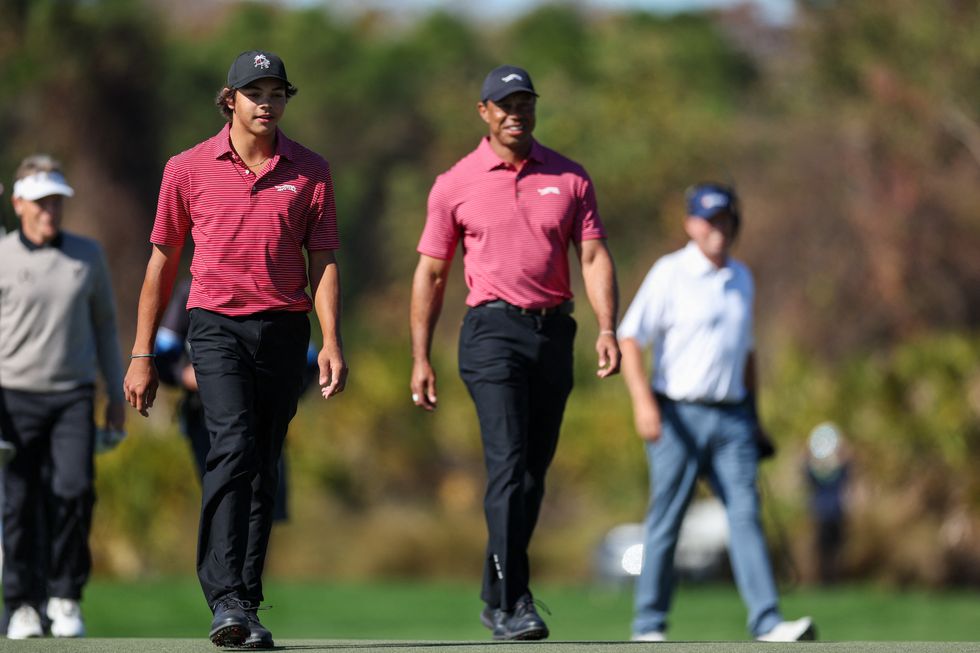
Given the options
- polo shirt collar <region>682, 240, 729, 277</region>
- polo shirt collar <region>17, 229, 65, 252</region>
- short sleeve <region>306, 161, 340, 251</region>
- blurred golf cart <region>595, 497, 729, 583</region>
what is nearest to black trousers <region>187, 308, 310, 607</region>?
short sleeve <region>306, 161, 340, 251</region>

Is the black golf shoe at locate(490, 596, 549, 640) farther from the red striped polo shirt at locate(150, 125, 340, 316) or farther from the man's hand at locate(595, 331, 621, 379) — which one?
the red striped polo shirt at locate(150, 125, 340, 316)

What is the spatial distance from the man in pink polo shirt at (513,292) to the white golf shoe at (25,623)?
2208mm

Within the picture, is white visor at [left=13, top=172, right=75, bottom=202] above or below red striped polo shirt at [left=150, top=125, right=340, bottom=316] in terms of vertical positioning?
above

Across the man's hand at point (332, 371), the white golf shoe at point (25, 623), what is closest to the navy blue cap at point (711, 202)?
the man's hand at point (332, 371)

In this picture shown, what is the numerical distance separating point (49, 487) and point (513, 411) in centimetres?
250

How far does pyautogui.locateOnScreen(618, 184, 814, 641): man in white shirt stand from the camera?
9.66 m

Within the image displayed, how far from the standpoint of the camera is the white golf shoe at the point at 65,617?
909 centimetres

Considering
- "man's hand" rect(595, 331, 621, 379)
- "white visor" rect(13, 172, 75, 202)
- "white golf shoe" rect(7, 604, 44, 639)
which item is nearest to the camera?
"man's hand" rect(595, 331, 621, 379)

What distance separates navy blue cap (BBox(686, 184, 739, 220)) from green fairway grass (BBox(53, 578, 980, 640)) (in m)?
4.91

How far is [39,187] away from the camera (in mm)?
9250

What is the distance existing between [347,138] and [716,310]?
2136 inches

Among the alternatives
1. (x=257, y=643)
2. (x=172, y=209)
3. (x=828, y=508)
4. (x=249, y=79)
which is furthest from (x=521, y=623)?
(x=828, y=508)

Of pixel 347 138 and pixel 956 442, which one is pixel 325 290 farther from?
pixel 347 138

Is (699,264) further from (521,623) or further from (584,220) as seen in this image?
(521,623)
